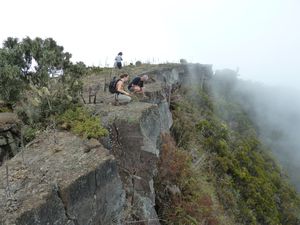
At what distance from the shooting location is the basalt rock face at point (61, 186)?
6.57 m

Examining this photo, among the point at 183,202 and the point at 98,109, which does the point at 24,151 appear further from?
the point at 183,202

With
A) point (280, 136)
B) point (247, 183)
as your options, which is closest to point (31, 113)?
point (247, 183)

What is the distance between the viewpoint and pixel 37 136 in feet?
31.8

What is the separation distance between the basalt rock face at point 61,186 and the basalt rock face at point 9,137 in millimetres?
918

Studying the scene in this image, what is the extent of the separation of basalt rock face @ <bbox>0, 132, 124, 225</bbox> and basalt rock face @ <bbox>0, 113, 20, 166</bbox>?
918 mm

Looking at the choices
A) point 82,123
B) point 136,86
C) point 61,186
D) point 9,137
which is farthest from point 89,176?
point 136,86

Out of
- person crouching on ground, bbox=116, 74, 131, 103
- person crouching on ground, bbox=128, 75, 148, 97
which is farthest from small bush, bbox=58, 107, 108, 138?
person crouching on ground, bbox=128, 75, 148, 97

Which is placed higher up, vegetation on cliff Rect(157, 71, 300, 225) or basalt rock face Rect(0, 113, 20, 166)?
basalt rock face Rect(0, 113, 20, 166)

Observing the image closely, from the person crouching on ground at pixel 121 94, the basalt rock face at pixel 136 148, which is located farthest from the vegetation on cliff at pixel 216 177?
the person crouching on ground at pixel 121 94

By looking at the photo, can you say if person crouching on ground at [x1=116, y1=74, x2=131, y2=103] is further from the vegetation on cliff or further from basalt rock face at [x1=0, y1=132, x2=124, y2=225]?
basalt rock face at [x1=0, y1=132, x2=124, y2=225]

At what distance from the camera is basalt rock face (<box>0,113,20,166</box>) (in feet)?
31.7

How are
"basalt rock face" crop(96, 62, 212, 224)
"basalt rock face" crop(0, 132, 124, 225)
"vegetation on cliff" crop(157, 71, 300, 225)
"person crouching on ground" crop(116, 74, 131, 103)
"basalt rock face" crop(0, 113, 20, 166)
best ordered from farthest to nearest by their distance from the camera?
"person crouching on ground" crop(116, 74, 131, 103) → "vegetation on cliff" crop(157, 71, 300, 225) → "basalt rock face" crop(96, 62, 212, 224) → "basalt rock face" crop(0, 113, 20, 166) → "basalt rock face" crop(0, 132, 124, 225)

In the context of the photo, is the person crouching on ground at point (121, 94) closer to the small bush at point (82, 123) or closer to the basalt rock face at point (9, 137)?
the small bush at point (82, 123)

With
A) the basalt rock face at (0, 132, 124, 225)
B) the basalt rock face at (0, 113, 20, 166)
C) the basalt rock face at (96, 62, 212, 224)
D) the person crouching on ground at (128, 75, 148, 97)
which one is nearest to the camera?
the basalt rock face at (0, 132, 124, 225)
